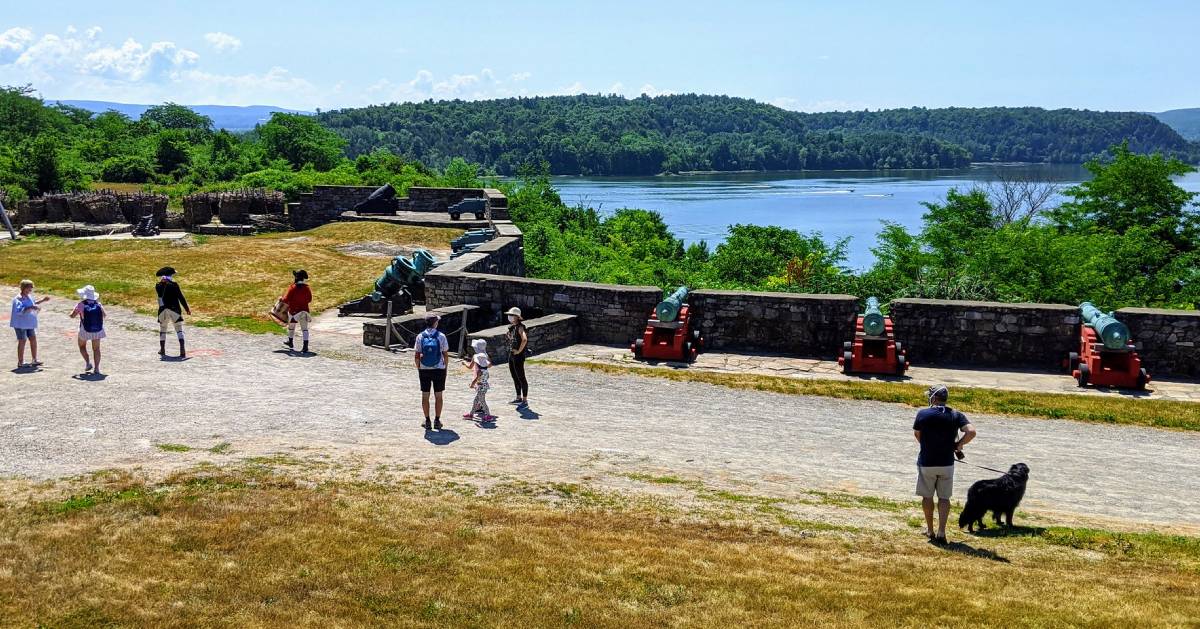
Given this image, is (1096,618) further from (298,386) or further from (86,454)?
(298,386)

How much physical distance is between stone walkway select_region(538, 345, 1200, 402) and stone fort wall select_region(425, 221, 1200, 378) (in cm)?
37

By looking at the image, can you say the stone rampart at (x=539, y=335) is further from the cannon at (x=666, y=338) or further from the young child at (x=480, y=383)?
the young child at (x=480, y=383)

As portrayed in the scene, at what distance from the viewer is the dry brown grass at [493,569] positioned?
592 centimetres

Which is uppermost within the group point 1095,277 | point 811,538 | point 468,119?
point 468,119

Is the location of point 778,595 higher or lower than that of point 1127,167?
lower

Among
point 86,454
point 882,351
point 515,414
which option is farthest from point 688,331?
point 86,454

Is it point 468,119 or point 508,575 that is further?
point 468,119

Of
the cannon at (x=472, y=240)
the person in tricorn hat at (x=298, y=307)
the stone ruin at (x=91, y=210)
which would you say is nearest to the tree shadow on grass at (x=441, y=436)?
the person in tricorn hat at (x=298, y=307)

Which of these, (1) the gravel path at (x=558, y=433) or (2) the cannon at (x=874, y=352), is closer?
(1) the gravel path at (x=558, y=433)

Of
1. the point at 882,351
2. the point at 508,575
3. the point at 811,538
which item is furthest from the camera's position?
the point at 882,351

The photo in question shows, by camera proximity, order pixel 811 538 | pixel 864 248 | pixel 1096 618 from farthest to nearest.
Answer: pixel 864 248, pixel 811 538, pixel 1096 618

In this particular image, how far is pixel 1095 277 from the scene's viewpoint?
18188 mm

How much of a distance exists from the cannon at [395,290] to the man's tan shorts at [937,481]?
10811 mm

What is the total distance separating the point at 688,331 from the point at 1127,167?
68.6ft
